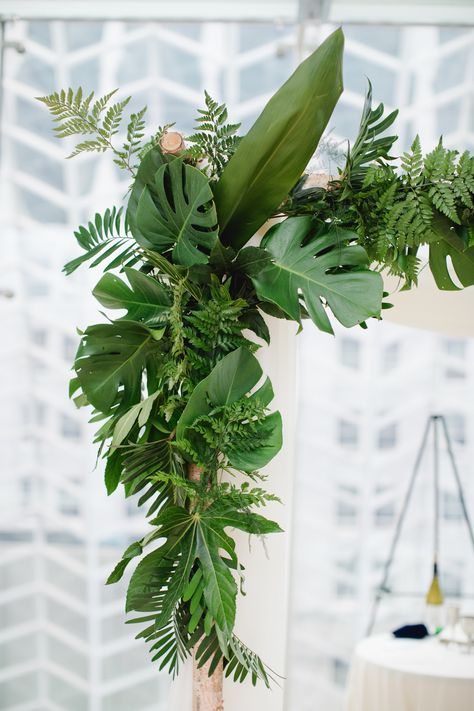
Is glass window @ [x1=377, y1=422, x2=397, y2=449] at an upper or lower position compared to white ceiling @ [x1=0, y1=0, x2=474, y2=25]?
lower

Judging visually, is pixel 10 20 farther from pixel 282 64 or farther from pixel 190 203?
pixel 190 203

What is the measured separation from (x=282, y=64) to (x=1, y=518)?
270 centimetres

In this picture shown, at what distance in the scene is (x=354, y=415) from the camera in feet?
14.0

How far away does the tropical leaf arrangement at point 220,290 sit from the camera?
161cm

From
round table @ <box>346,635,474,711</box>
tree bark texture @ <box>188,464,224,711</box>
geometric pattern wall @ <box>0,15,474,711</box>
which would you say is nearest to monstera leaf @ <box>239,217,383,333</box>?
tree bark texture @ <box>188,464,224,711</box>

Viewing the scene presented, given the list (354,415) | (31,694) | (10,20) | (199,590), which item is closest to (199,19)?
(10,20)

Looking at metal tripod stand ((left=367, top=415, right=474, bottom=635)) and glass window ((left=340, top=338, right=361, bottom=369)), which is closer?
metal tripod stand ((left=367, top=415, right=474, bottom=635))

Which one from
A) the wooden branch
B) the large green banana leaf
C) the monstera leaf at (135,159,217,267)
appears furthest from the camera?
the wooden branch

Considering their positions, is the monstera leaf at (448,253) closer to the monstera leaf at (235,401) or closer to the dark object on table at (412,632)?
the monstera leaf at (235,401)

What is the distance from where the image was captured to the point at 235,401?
1650 mm

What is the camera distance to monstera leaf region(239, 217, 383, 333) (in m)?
1.60

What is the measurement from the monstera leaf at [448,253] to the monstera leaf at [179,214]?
1.69 feet

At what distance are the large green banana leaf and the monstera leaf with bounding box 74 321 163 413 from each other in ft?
0.99

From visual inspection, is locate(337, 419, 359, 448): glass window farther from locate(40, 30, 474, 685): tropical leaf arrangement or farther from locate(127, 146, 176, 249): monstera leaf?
locate(127, 146, 176, 249): monstera leaf
